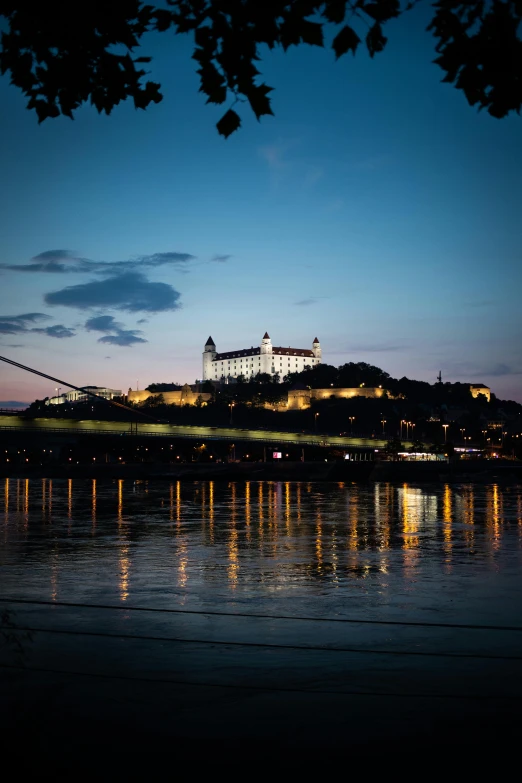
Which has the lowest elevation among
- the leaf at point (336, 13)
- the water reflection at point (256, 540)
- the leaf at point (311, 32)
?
the water reflection at point (256, 540)

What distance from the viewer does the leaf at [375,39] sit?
17.6 ft

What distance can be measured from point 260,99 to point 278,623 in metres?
8.16

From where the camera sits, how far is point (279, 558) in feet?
66.5

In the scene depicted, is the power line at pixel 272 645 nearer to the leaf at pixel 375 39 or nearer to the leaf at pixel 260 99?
the leaf at pixel 260 99

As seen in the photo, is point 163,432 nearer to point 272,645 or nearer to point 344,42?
point 272,645

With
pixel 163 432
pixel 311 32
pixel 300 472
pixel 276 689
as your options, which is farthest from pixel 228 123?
pixel 163 432

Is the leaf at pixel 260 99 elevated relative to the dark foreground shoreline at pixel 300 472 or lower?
elevated

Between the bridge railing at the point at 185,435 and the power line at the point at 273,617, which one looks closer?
the power line at the point at 273,617

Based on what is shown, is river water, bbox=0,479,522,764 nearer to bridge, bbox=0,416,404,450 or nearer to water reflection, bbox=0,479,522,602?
water reflection, bbox=0,479,522,602

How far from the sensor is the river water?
7.56m

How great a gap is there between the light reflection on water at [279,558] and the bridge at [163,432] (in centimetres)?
4602

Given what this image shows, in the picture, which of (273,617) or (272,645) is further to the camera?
(273,617)

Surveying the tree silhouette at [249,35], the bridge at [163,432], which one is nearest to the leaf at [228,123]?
the tree silhouette at [249,35]

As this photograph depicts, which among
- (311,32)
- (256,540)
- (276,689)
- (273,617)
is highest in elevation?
(311,32)
